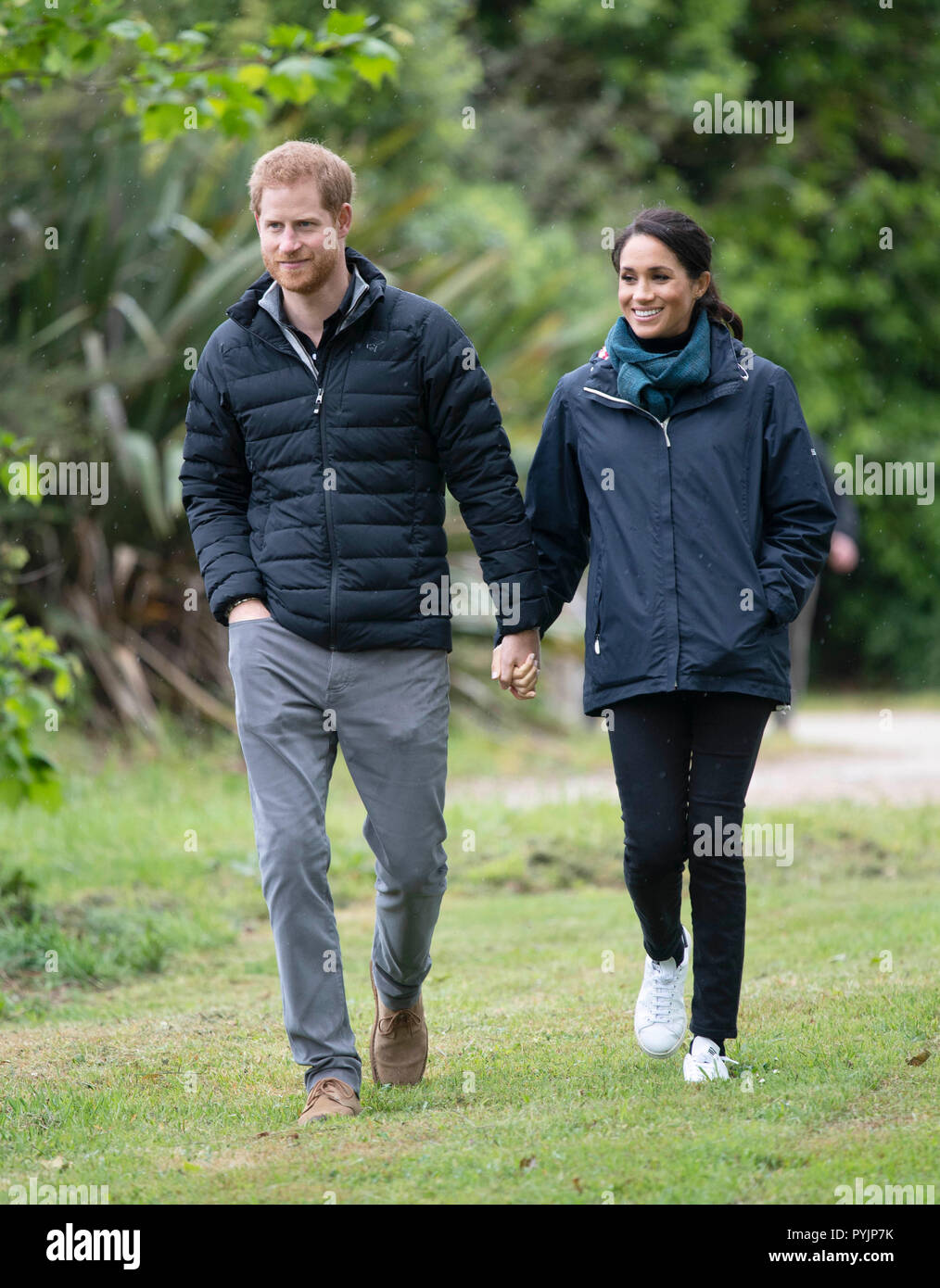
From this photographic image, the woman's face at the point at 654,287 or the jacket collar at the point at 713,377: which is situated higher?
the woman's face at the point at 654,287

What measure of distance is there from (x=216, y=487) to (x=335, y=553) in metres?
→ 0.40

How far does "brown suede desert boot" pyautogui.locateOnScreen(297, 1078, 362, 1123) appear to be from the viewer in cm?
385

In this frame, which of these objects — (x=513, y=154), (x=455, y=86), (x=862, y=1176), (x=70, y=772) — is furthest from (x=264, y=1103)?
(x=513, y=154)

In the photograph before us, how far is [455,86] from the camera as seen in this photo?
13695 millimetres

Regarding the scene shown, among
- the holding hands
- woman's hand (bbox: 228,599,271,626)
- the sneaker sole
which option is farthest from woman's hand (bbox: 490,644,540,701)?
the sneaker sole

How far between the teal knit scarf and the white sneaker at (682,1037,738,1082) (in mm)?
1490

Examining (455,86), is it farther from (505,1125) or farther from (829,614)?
(505,1125)

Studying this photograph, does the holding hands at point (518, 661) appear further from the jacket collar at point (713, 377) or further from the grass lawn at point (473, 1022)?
the grass lawn at point (473, 1022)

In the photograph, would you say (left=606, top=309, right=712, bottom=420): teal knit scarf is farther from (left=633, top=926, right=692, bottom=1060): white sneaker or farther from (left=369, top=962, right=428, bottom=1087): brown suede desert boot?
(left=369, top=962, right=428, bottom=1087): brown suede desert boot

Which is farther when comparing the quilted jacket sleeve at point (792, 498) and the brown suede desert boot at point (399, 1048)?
the brown suede desert boot at point (399, 1048)

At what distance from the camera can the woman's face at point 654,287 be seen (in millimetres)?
4137

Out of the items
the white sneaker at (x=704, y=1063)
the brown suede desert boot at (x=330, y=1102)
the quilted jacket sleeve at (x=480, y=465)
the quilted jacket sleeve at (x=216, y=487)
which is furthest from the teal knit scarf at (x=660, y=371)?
the brown suede desert boot at (x=330, y=1102)

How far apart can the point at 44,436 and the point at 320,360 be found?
5.29m

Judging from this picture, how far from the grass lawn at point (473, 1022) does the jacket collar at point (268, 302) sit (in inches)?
71.1
